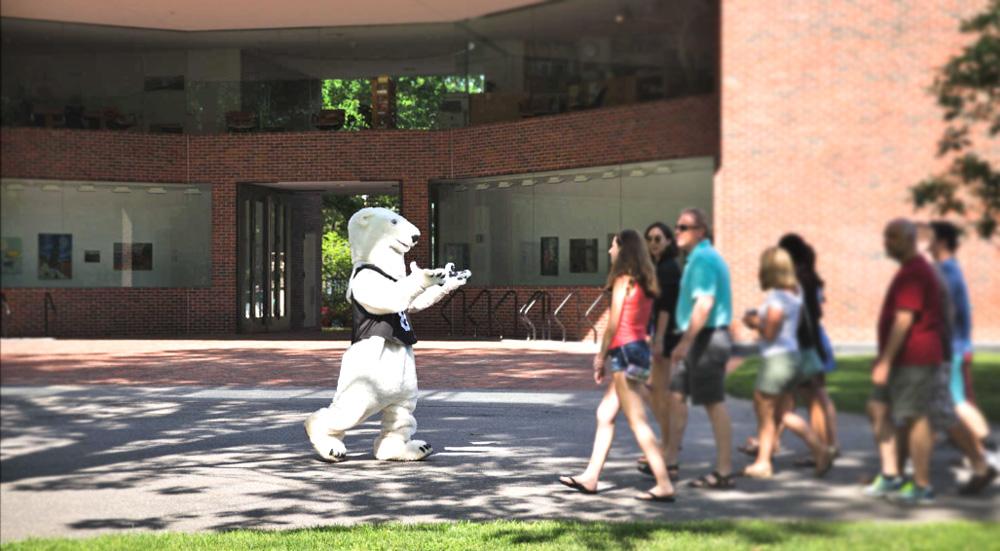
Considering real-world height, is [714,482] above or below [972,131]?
below

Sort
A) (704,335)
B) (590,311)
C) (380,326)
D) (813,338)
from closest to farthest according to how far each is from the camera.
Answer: (813,338) → (704,335) → (590,311) → (380,326)

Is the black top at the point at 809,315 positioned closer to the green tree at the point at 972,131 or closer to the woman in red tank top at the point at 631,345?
the green tree at the point at 972,131

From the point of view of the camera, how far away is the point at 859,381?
0.77 m

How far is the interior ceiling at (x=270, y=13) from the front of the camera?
1619 millimetres

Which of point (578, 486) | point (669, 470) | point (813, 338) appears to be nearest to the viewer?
point (813, 338)

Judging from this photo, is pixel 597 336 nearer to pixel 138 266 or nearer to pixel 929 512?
pixel 929 512

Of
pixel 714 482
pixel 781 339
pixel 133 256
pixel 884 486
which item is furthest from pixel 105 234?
pixel 884 486

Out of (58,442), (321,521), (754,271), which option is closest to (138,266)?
(58,442)

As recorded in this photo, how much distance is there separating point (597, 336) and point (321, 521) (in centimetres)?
323

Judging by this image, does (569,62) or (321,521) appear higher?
(569,62)

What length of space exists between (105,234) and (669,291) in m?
0.93

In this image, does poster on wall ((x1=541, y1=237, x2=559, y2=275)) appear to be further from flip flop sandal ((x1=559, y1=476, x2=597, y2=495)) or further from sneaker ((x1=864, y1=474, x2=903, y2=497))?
sneaker ((x1=864, y1=474, x2=903, y2=497))

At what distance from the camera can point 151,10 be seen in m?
1.68

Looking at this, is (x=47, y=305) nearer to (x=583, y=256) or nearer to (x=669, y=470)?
(x=583, y=256)
